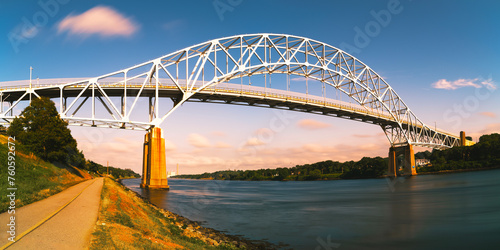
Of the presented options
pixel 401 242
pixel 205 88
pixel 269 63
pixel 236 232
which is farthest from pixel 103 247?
pixel 269 63

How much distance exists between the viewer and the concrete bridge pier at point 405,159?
97000mm

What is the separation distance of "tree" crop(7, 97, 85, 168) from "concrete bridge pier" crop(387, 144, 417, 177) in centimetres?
9117

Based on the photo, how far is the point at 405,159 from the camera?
9962 cm

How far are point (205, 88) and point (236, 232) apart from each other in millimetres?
40325

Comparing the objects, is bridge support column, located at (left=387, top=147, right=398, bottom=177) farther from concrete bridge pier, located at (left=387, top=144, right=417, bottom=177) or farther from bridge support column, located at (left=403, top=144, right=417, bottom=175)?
bridge support column, located at (left=403, top=144, right=417, bottom=175)

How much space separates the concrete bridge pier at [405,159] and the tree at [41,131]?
9117cm

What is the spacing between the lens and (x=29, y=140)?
35.8 m

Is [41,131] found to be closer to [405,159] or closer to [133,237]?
[133,237]

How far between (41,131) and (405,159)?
9665 centimetres

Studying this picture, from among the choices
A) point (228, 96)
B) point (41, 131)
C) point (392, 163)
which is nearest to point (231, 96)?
point (228, 96)

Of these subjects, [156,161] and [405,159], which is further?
[405,159]

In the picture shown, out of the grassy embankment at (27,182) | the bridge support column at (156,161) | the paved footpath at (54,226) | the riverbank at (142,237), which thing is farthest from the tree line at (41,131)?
the riverbank at (142,237)

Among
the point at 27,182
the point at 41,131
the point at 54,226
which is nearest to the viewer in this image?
the point at 54,226

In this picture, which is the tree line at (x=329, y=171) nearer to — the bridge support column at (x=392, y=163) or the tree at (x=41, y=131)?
the bridge support column at (x=392, y=163)
